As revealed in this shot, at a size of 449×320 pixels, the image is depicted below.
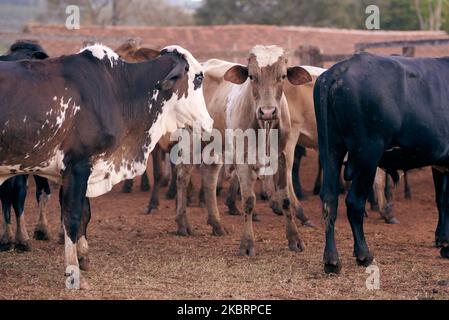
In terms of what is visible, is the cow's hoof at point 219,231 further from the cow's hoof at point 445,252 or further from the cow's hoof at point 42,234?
the cow's hoof at point 445,252

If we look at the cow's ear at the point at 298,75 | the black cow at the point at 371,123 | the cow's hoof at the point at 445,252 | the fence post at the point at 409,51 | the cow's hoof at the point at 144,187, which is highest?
the fence post at the point at 409,51

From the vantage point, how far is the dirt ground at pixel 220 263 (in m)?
7.54

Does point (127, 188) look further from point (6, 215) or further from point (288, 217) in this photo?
point (288, 217)

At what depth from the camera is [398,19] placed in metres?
39.2

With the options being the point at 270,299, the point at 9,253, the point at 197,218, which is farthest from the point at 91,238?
the point at 270,299

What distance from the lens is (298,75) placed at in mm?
9617

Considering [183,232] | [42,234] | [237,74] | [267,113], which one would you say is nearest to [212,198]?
[183,232]

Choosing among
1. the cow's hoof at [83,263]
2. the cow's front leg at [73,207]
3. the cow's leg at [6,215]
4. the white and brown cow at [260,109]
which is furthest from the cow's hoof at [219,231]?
the cow's front leg at [73,207]

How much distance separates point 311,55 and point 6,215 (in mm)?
8389

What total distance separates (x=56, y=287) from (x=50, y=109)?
5.05ft

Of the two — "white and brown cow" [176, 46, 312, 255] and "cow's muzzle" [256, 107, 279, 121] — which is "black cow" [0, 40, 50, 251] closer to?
"white and brown cow" [176, 46, 312, 255]

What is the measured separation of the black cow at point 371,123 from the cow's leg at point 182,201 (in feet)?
9.38

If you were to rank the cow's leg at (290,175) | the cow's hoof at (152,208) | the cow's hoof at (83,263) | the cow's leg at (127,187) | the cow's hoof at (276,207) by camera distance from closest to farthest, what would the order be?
1. the cow's hoof at (83,263)
2. the cow's leg at (290,175)
3. the cow's hoof at (276,207)
4. the cow's hoof at (152,208)
5. the cow's leg at (127,187)
